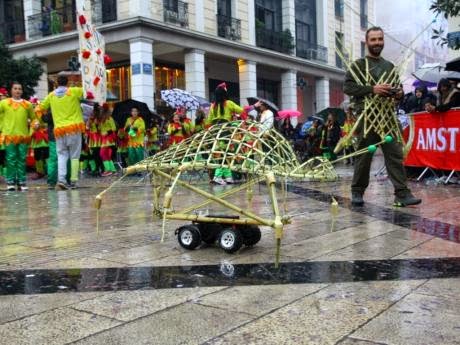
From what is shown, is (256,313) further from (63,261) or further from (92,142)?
(92,142)

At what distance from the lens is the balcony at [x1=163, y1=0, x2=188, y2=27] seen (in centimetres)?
2269

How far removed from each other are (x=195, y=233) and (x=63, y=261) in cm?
97

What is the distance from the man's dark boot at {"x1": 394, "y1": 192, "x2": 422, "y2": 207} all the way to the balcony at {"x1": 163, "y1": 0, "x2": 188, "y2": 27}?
17.6 meters

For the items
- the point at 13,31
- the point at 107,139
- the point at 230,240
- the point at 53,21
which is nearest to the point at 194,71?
the point at 53,21

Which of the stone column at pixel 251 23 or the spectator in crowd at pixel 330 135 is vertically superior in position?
the stone column at pixel 251 23

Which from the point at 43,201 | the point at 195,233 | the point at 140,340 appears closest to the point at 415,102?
the point at 43,201

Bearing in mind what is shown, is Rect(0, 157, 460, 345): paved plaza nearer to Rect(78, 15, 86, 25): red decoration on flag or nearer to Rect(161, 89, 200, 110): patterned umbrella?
Rect(78, 15, 86, 25): red decoration on flag

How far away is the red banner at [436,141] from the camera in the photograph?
9.50 m

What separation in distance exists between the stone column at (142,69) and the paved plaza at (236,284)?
15.8 metres

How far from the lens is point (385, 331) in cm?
259

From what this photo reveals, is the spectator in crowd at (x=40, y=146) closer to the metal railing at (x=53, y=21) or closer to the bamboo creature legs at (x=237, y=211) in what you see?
the bamboo creature legs at (x=237, y=211)

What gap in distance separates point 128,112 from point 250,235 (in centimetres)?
1152

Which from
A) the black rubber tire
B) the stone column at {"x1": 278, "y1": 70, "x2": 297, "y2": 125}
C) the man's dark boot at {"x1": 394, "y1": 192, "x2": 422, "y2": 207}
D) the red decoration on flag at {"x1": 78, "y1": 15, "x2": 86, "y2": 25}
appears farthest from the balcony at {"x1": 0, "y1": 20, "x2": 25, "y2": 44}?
the black rubber tire

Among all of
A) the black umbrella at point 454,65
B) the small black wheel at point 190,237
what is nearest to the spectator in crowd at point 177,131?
the black umbrella at point 454,65
